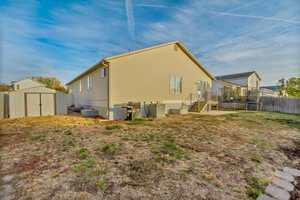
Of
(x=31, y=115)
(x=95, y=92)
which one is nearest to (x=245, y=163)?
(x=95, y=92)

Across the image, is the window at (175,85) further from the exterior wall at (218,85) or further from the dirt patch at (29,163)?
the dirt patch at (29,163)

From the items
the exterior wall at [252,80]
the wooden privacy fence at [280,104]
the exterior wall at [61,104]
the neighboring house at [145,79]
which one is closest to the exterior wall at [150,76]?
the neighboring house at [145,79]

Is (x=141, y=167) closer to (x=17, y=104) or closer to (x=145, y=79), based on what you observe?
(x=145, y=79)

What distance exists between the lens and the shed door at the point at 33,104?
→ 28.7 feet

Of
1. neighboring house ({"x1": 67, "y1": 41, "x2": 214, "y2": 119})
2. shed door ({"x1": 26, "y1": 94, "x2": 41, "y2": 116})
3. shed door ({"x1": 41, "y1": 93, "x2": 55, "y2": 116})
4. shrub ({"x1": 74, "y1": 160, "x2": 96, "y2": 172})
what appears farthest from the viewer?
shed door ({"x1": 41, "y1": 93, "x2": 55, "y2": 116})

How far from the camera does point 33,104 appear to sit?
8.93 m

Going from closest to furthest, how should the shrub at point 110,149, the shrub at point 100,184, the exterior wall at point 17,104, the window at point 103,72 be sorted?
1. the shrub at point 100,184
2. the shrub at point 110,149
3. the window at point 103,72
4. the exterior wall at point 17,104

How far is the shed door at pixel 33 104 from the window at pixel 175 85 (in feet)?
32.0

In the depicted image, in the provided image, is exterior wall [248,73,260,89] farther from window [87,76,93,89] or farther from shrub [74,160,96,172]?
shrub [74,160,96,172]

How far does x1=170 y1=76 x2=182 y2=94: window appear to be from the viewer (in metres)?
10.4

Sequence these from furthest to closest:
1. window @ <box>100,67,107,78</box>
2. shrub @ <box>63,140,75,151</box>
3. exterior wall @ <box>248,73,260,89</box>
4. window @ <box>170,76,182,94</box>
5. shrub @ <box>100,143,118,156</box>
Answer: exterior wall @ <box>248,73,260,89</box> → window @ <box>170,76,182,94</box> → window @ <box>100,67,107,78</box> → shrub @ <box>63,140,75,151</box> → shrub @ <box>100,143,118,156</box>

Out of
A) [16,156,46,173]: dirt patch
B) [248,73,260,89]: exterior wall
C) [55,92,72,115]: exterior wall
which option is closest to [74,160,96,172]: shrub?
[16,156,46,173]: dirt patch

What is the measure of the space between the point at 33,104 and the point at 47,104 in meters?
0.76

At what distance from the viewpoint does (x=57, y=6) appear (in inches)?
258
